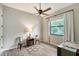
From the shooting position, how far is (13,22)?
500 centimetres

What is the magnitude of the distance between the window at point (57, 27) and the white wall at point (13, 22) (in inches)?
56.7

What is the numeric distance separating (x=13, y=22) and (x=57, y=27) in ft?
9.17

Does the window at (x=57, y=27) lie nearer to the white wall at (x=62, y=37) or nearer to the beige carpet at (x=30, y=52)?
the white wall at (x=62, y=37)

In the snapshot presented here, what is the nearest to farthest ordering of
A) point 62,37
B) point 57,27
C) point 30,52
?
point 30,52 < point 62,37 < point 57,27

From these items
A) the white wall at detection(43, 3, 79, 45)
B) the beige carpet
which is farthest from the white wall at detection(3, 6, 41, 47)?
the white wall at detection(43, 3, 79, 45)

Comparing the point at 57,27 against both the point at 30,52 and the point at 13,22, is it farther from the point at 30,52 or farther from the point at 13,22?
the point at 13,22

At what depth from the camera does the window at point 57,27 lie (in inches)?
193

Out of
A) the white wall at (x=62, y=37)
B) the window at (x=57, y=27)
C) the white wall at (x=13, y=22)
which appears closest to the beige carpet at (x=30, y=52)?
the white wall at (x=13, y=22)

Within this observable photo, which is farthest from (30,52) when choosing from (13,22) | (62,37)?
(13,22)

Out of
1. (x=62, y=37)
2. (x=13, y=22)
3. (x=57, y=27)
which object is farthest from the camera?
(x=57, y=27)

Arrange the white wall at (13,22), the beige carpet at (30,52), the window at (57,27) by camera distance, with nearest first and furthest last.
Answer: the beige carpet at (30,52) → the white wall at (13,22) → the window at (57,27)

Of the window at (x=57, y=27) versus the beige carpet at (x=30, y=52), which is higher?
the window at (x=57, y=27)

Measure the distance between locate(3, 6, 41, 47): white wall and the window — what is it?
4.72 ft

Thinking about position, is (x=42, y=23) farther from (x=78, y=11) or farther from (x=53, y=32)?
(x=78, y=11)
